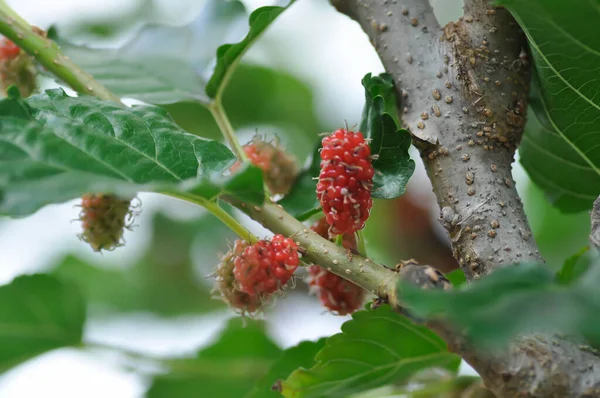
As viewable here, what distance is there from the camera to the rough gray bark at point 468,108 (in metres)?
0.69

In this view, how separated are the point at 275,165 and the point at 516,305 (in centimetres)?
62

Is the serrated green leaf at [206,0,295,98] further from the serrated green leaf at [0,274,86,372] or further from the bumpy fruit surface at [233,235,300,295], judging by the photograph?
the serrated green leaf at [0,274,86,372]

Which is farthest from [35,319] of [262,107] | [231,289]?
[262,107]

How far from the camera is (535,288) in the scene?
0.44 meters

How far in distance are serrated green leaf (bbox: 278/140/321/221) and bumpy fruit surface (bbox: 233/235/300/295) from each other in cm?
13

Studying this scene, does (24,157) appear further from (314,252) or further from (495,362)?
(495,362)

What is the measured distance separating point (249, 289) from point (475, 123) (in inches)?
11.3

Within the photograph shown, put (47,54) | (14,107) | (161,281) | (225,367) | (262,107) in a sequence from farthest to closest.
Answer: (161,281), (262,107), (225,367), (47,54), (14,107)

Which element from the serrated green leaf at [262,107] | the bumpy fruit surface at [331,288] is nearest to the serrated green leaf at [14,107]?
the bumpy fruit surface at [331,288]

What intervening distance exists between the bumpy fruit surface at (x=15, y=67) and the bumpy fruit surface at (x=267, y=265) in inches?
20.1

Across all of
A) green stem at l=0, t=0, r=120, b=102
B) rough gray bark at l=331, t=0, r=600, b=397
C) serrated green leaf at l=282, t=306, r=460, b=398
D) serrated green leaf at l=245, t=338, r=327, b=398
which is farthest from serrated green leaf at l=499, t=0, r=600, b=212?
green stem at l=0, t=0, r=120, b=102

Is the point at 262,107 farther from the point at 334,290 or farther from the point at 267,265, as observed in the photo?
the point at 267,265

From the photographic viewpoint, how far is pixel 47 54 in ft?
2.81

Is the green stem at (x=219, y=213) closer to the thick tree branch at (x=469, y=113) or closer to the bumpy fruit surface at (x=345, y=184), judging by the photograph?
the bumpy fruit surface at (x=345, y=184)
